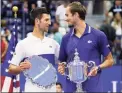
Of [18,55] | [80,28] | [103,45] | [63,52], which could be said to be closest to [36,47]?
[18,55]

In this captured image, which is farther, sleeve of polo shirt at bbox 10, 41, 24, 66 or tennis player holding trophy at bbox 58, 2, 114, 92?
sleeve of polo shirt at bbox 10, 41, 24, 66

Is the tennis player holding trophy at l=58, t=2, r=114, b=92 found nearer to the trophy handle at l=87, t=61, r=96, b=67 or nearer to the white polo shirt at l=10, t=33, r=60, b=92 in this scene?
the trophy handle at l=87, t=61, r=96, b=67

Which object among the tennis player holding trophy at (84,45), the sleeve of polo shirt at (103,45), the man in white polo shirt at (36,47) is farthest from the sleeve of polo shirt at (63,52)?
the sleeve of polo shirt at (103,45)

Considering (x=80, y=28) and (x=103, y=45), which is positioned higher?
(x=80, y=28)

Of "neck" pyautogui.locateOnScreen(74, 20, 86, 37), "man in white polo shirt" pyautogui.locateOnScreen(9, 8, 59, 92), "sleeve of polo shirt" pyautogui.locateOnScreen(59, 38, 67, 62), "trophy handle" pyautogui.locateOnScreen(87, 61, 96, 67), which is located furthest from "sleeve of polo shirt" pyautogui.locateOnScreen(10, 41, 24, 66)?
"trophy handle" pyautogui.locateOnScreen(87, 61, 96, 67)

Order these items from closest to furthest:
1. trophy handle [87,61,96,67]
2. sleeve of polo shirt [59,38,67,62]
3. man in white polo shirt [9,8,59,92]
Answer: trophy handle [87,61,96,67] < sleeve of polo shirt [59,38,67,62] < man in white polo shirt [9,8,59,92]

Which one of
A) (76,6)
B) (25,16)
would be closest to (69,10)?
(76,6)

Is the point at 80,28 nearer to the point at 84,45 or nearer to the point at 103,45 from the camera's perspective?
the point at 84,45

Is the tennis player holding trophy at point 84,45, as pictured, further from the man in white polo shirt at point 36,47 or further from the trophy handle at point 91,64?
the man in white polo shirt at point 36,47

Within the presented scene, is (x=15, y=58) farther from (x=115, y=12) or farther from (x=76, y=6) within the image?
(x=115, y=12)

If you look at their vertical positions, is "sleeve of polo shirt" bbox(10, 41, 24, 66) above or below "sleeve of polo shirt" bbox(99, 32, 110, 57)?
below

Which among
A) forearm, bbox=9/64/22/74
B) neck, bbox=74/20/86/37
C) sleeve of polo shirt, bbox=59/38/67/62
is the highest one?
neck, bbox=74/20/86/37

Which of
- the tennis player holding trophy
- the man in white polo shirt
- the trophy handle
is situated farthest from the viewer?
the man in white polo shirt

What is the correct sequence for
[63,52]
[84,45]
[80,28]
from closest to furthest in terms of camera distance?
[84,45]
[80,28]
[63,52]
